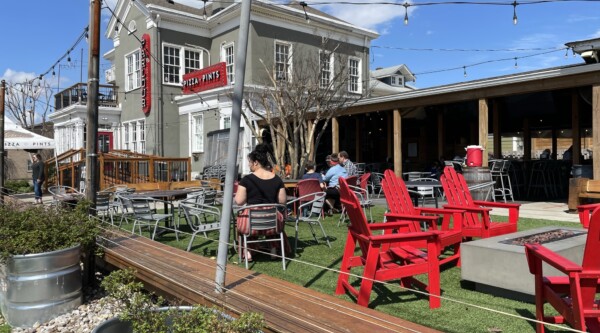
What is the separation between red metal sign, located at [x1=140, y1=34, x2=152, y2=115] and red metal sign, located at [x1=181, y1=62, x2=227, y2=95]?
1.62 m

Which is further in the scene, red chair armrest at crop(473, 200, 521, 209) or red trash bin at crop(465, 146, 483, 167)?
red trash bin at crop(465, 146, 483, 167)

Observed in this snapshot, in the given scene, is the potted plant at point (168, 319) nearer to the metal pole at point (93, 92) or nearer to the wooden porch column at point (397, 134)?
the metal pole at point (93, 92)

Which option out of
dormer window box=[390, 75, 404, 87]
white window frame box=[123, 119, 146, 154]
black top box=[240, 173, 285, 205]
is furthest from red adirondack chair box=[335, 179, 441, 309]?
dormer window box=[390, 75, 404, 87]

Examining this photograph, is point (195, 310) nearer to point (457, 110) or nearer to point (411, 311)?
point (411, 311)

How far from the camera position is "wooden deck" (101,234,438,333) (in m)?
2.48

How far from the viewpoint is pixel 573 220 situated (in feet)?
26.5

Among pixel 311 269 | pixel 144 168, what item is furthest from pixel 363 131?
pixel 311 269

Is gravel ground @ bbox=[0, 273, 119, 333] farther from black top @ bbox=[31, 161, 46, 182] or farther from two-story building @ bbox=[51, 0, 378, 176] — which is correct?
two-story building @ bbox=[51, 0, 378, 176]

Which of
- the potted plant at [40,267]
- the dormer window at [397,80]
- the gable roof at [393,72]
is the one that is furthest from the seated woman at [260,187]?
the dormer window at [397,80]

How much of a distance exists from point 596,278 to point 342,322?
1.33 metres

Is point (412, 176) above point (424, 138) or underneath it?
underneath

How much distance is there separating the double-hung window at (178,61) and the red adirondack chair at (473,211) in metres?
17.0

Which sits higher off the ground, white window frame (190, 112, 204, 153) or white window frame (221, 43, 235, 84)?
white window frame (221, 43, 235, 84)

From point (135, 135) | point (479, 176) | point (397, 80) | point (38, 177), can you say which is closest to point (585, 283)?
point (479, 176)
